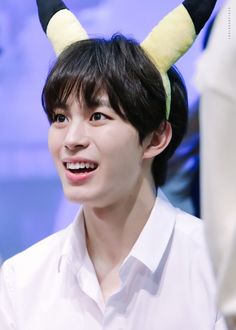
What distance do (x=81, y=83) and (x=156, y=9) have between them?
A: 0.76 m

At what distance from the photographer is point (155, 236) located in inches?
50.7

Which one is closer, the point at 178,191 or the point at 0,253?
the point at 178,191

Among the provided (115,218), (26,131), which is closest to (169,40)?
(115,218)

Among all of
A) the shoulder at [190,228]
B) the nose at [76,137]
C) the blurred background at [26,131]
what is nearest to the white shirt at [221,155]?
the nose at [76,137]

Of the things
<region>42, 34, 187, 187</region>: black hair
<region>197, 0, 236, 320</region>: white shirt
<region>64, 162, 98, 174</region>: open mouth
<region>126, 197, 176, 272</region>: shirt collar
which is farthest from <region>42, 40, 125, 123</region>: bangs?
<region>197, 0, 236, 320</region>: white shirt

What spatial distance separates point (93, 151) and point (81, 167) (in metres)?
0.04

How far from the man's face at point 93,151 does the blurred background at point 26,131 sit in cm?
74

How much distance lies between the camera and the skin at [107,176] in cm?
120

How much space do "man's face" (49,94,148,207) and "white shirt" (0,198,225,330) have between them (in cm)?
13

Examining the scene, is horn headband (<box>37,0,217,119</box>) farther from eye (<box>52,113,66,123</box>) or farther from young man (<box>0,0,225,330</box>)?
eye (<box>52,113,66,123</box>)

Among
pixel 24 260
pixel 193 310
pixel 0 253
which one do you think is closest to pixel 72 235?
pixel 24 260

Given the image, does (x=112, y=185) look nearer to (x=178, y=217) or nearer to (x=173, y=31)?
(x=178, y=217)

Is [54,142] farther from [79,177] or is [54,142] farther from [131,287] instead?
[131,287]

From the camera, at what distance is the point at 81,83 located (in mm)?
1214
